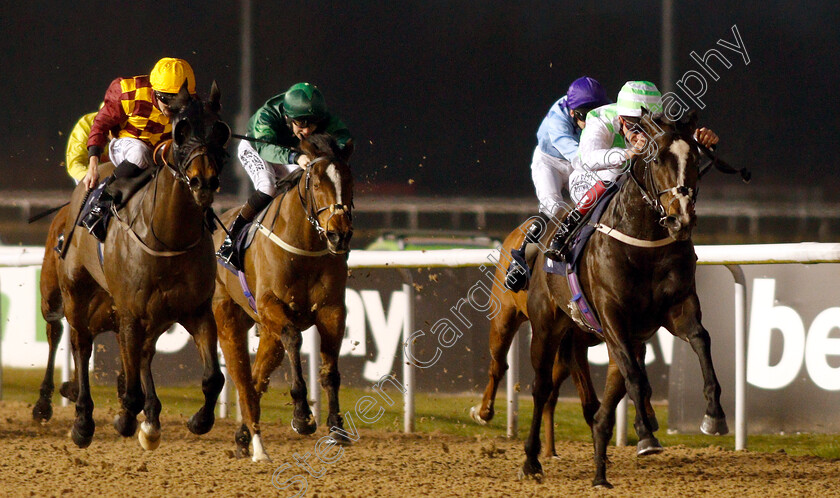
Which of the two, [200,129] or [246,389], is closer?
[200,129]

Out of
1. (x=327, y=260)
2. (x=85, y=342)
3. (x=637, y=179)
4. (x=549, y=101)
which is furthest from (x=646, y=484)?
(x=549, y=101)

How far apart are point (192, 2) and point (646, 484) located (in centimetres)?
1576

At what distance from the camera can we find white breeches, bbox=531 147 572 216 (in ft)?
17.0

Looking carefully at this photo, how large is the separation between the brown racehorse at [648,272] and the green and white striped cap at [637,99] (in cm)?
27

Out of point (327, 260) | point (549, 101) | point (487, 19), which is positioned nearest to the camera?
point (327, 260)

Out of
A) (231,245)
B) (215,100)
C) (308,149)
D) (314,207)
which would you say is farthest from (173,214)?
(231,245)

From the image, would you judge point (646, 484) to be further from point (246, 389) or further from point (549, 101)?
point (549, 101)

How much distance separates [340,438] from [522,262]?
118 cm

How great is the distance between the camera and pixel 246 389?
16.4 ft

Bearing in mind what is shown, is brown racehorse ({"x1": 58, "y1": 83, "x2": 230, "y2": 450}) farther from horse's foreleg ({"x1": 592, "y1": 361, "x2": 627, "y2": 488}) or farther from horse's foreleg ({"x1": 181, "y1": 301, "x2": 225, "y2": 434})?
horse's foreleg ({"x1": 592, "y1": 361, "x2": 627, "y2": 488})

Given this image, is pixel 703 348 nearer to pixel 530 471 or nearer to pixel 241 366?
pixel 530 471

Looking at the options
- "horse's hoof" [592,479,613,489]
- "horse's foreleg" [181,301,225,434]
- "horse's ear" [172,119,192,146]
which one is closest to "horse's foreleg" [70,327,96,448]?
"horse's foreleg" [181,301,225,434]

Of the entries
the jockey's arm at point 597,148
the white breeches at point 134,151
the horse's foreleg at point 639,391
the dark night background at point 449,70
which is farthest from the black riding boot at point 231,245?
the dark night background at point 449,70

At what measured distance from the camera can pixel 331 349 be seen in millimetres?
4816
